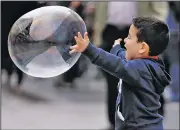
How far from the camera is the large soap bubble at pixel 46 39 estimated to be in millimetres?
2697

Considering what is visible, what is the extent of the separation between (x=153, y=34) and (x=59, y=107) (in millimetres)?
3706

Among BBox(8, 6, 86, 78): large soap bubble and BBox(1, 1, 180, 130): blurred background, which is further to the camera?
BBox(1, 1, 180, 130): blurred background

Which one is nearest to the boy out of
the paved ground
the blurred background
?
the blurred background

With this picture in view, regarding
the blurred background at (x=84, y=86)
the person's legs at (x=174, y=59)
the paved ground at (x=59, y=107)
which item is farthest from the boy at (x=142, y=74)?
the person's legs at (x=174, y=59)

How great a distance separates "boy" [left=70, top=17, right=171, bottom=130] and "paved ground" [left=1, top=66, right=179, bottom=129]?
2.17m

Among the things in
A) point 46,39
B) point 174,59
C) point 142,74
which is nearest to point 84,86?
point 174,59

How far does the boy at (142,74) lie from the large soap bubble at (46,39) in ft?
0.44

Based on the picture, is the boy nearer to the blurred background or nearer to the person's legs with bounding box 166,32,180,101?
the blurred background

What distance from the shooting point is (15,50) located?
2783 mm

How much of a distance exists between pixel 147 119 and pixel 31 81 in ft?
17.2

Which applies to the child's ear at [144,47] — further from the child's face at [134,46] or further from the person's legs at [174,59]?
the person's legs at [174,59]

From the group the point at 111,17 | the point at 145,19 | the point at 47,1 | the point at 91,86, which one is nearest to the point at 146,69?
the point at 145,19

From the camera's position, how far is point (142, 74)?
8.58 feet

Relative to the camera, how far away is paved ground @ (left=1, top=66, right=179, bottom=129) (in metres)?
5.30
